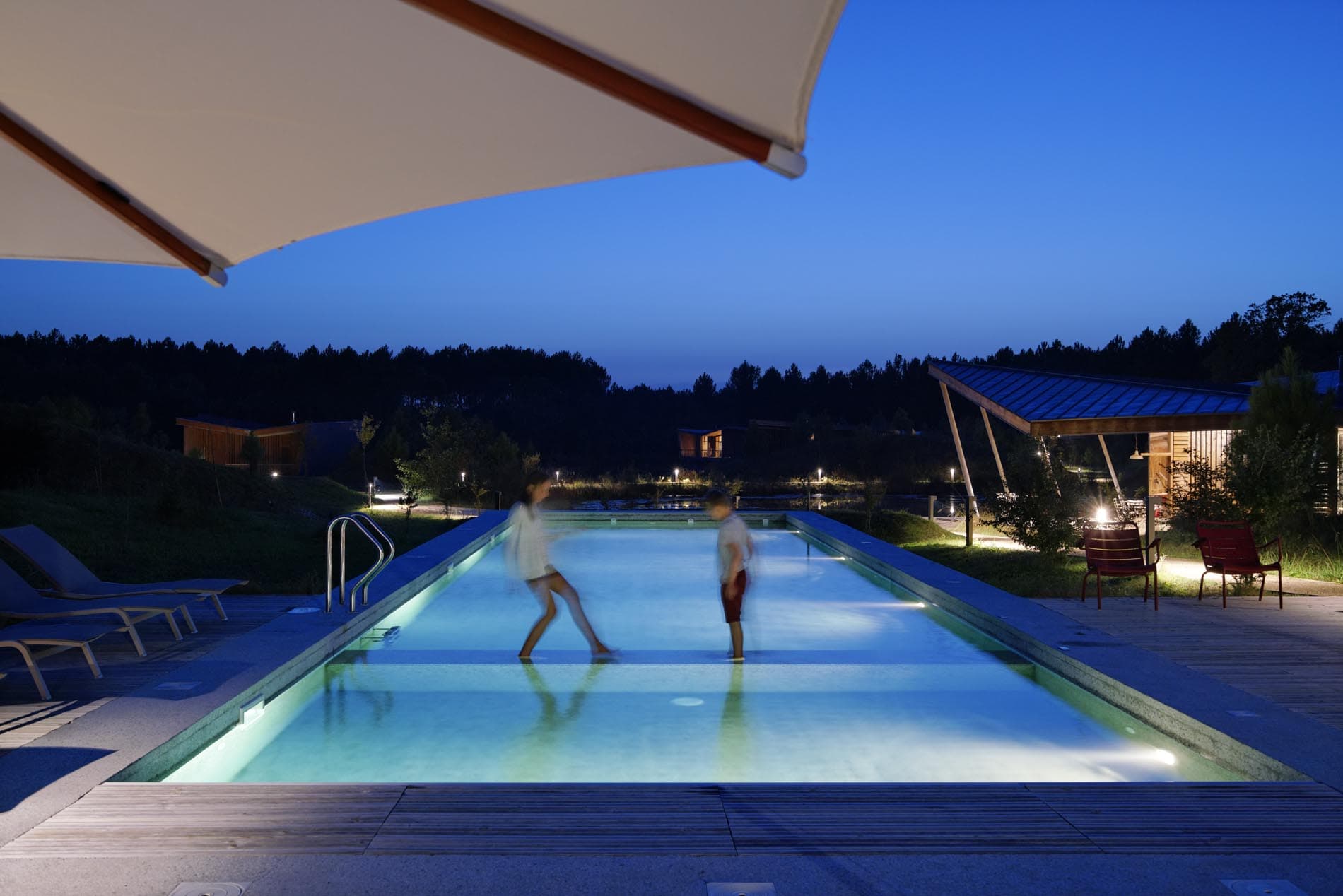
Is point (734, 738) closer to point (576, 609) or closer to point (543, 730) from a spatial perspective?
point (543, 730)

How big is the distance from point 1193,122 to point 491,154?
103 feet

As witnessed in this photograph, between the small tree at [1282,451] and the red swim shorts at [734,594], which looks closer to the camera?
the red swim shorts at [734,594]

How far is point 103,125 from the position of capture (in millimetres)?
2457

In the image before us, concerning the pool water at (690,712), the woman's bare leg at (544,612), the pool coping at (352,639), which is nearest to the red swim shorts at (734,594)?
the pool water at (690,712)

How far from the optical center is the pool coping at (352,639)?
3379 mm

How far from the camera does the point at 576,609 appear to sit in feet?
19.1

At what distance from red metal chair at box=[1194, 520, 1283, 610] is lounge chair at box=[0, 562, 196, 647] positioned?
7187 millimetres

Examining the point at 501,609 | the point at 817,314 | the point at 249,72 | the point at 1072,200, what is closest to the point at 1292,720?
the point at 249,72

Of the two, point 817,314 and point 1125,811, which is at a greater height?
point 817,314

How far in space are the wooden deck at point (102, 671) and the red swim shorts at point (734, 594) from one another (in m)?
2.94

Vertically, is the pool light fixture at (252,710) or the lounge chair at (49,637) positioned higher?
the lounge chair at (49,637)

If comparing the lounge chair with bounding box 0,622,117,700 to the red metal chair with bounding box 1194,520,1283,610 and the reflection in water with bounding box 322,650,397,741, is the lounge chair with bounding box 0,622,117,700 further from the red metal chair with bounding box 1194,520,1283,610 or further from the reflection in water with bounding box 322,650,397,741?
the red metal chair with bounding box 1194,520,1283,610

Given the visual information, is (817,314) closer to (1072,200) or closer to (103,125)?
(1072,200)

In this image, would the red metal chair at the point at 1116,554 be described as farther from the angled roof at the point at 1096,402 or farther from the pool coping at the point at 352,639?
the angled roof at the point at 1096,402
